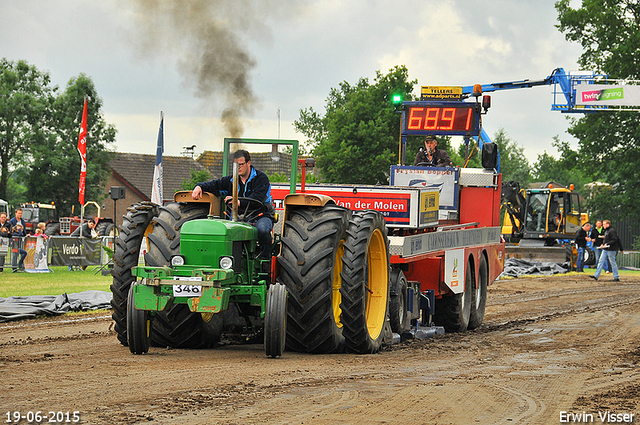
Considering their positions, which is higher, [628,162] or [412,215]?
[628,162]

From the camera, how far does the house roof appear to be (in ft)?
208

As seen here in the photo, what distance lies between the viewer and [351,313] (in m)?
8.25

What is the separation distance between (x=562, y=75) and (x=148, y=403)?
32973 mm

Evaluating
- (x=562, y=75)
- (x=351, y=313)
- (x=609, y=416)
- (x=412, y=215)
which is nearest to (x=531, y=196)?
(x=562, y=75)

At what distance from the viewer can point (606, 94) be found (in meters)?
36.0

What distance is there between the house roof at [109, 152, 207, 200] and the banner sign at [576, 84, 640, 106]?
3344cm

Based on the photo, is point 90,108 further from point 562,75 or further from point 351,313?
point 351,313

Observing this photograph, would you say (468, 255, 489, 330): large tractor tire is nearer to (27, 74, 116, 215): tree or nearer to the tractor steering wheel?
the tractor steering wheel

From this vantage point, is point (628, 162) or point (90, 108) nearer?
point (628, 162)

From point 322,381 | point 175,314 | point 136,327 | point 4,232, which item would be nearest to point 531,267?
point 4,232

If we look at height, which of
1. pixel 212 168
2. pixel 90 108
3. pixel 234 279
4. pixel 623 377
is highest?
pixel 90 108

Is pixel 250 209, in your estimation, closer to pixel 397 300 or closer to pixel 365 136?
pixel 397 300

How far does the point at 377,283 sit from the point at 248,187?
1.98 meters

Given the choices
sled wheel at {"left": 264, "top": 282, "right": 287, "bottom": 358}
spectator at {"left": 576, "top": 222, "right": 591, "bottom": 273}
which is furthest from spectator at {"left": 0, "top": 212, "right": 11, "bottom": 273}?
spectator at {"left": 576, "top": 222, "right": 591, "bottom": 273}
